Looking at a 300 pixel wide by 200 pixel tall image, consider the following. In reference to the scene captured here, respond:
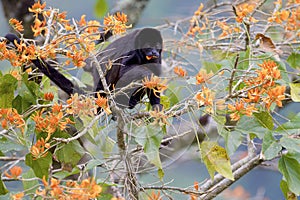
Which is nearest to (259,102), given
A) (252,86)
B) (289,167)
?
(252,86)

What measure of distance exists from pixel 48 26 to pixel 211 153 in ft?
1.01

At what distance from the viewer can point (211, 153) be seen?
0.77 meters

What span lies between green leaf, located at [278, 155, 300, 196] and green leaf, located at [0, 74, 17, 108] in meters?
0.40

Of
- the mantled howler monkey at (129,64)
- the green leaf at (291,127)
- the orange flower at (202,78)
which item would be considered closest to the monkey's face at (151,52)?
the mantled howler monkey at (129,64)

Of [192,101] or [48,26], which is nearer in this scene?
[192,101]

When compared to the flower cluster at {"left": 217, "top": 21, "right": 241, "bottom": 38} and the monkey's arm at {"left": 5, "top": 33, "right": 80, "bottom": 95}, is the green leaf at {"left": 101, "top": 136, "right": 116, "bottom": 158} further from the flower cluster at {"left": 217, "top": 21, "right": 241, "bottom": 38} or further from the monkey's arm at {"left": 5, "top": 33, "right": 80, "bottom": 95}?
the flower cluster at {"left": 217, "top": 21, "right": 241, "bottom": 38}

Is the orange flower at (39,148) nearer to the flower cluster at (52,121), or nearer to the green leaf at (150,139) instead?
the flower cluster at (52,121)

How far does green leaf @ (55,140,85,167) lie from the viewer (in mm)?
810

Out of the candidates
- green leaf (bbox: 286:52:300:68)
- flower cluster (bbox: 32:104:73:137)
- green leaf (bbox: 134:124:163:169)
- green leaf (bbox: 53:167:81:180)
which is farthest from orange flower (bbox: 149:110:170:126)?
green leaf (bbox: 286:52:300:68)

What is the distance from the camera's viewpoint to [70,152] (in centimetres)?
81

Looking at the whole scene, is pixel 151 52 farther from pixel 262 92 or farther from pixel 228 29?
pixel 228 29

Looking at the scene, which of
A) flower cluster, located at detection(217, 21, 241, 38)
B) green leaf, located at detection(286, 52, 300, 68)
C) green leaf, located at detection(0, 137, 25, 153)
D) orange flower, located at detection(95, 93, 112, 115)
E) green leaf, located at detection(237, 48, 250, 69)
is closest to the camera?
orange flower, located at detection(95, 93, 112, 115)

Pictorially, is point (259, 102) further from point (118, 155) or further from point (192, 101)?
point (118, 155)

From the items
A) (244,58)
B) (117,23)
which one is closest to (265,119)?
(244,58)
